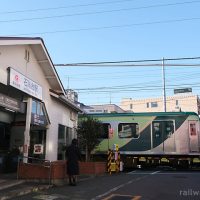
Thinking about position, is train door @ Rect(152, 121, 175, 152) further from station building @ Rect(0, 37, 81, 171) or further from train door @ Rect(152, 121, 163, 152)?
station building @ Rect(0, 37, 81, 171)

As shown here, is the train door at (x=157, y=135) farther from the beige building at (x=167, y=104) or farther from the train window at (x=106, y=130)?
the beige building at (x=167, y=104)

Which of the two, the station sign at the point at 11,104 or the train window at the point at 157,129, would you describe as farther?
the train window at the point at 157,129

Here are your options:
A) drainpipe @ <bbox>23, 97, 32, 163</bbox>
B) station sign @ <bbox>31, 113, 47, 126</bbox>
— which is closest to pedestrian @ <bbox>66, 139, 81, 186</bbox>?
drainpipe @ <bbox>23, 97, 32, 163</bbox>

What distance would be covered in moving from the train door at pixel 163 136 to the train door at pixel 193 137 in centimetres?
106

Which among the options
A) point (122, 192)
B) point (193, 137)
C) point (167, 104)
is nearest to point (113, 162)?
point (193, 137)

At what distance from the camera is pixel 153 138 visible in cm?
2444

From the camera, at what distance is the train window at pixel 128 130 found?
24.8m

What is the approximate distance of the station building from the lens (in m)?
14.8

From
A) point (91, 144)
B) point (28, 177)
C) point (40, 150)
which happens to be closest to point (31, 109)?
point (40, 150)

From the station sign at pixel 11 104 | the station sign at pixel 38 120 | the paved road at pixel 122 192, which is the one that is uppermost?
the station sign at pixel 11 104

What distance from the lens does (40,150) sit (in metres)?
17.2

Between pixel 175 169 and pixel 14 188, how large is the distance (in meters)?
15.0

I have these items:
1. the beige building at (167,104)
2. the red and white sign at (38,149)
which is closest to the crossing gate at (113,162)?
the red and white sign at (38,149)

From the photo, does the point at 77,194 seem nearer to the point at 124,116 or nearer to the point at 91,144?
the point at 91,144
